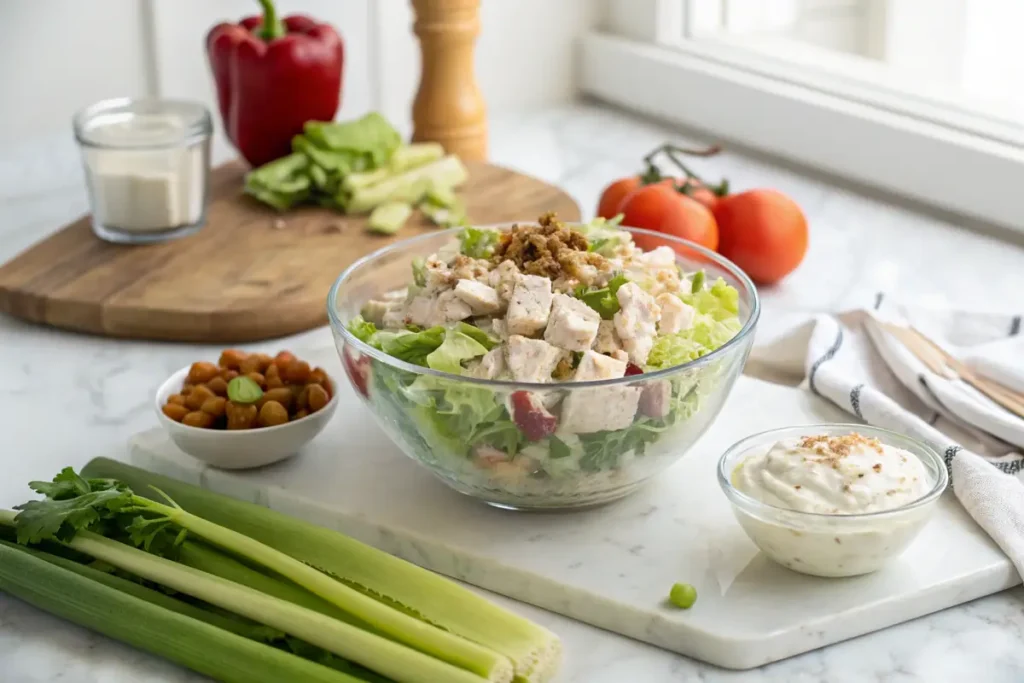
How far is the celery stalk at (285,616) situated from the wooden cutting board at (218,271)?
0.64 metres

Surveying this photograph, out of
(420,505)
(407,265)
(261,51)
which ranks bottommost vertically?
(420,505)

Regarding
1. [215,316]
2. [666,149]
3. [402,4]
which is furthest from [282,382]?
[402,4]

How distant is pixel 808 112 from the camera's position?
2.40 meters

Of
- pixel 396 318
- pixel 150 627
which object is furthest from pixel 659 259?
pixel 150 627

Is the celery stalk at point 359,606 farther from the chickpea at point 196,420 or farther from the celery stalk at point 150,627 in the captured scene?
the chickpea at point 196,420

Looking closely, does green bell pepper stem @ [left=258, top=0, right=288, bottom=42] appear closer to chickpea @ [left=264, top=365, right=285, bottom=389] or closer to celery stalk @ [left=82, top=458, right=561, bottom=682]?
chickpea @ [left=264, top=365, right=285, bottom=389]

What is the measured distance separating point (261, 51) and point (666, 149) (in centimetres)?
73

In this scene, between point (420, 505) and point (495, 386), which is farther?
point (420, 505)

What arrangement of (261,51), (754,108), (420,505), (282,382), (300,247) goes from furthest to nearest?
(754,108), (261,51), (300,247), (282,382), (420,505)

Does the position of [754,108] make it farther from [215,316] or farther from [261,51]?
[215,316]

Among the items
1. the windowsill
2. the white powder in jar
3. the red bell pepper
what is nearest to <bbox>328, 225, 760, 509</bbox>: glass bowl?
the white powder in jar

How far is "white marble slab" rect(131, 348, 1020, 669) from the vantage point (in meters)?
1.17

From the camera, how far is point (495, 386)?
1.19 meters

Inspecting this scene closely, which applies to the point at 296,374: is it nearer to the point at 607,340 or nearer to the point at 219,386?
the point at 219,386
